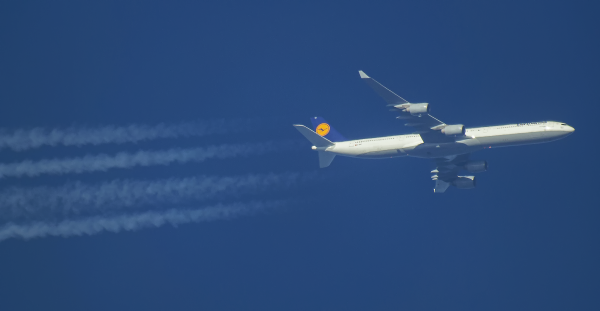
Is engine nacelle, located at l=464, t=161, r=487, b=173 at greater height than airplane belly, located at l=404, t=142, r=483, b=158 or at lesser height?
lesser

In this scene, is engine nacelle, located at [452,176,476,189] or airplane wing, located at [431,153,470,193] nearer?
airplane wing, located at [431,153,470,193]

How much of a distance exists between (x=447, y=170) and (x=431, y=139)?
7273 mm

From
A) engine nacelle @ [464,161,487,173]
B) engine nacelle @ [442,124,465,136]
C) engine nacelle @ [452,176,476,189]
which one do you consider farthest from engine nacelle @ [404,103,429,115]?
engine nacelle @ [452,176,476,189]

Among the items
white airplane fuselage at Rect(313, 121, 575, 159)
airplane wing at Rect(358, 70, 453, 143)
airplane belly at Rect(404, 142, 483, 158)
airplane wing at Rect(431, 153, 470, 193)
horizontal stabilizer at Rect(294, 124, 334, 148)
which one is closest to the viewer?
airplane wing at Rect(358, 70, 453, 143)

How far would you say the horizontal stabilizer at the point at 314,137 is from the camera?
66.6 meters

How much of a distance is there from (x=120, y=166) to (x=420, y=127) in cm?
2584

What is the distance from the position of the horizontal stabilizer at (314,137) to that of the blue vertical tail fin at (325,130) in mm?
2115

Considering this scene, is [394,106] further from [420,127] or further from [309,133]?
[309,133]

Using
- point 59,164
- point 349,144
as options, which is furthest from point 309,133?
point 59,164

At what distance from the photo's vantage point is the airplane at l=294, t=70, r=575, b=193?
61938 millimetres

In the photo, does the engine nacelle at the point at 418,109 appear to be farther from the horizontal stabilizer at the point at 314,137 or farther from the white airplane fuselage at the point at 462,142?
the horizontal stabilizer at the point at 314,137

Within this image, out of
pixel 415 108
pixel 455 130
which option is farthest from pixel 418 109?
pixel 455 130

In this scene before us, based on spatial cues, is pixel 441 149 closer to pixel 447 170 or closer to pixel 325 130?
pixel 447 170

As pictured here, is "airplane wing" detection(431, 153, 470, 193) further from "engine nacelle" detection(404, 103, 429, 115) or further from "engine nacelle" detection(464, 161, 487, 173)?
"engine nacelle" detection(404, 103, 429, 115)
